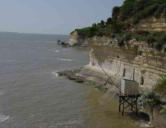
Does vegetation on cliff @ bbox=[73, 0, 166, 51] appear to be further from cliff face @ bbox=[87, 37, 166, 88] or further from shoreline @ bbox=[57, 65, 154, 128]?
shoreline @ bbox=[57, 65, 154, 128]

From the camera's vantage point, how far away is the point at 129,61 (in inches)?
823

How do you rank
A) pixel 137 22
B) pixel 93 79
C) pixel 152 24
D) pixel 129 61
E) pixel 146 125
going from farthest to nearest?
1. pixel 137 22
2. pixel 93 79
3. pixel 152 24
4. pixel 129 61
5. pixel 146 125

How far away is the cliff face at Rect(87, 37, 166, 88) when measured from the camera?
1739cm

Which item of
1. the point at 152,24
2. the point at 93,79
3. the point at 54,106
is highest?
the point at 152,24

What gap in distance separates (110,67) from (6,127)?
13.5 m

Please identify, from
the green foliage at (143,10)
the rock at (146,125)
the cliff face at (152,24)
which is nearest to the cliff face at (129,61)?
the cliff face at (152,24)

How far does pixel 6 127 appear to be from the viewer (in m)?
13.7

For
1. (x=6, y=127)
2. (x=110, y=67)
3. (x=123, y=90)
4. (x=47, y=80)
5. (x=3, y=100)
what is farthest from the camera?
(x=47, y=80)

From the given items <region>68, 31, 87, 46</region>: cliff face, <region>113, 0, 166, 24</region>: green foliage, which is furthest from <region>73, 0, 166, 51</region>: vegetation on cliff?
<region>68, 31, 87, 46</region>: cliff face

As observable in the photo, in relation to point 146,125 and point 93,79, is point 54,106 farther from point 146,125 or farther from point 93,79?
point 93,79

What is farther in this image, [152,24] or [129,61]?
[152,24]

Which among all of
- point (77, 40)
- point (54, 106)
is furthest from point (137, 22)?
point (77, 40)

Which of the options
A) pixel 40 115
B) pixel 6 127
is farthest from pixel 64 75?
pixel 6 127

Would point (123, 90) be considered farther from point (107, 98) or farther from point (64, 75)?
point (64, 75)
